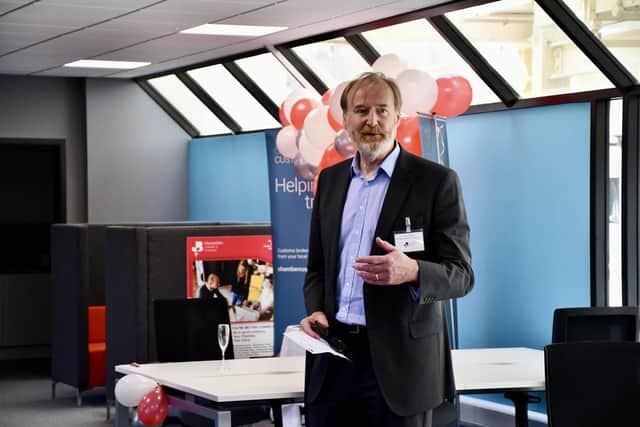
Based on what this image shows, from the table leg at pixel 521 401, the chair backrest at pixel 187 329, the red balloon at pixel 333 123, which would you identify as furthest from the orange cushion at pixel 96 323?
the table leg at pixel 521 401

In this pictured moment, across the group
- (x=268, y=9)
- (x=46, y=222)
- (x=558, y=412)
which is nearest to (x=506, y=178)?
(x=268, y=9)

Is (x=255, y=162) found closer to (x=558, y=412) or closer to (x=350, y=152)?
(x=350, y=152)

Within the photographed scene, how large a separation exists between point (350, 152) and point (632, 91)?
177 cm

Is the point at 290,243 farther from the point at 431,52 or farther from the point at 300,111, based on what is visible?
the point at 431,52

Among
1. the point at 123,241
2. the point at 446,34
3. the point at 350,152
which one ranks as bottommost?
the point at 123,241

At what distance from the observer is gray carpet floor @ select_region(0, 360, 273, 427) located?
766 cm

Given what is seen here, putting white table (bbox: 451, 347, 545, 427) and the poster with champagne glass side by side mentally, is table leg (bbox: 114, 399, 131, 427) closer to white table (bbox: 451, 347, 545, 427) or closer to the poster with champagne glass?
white table (bbox: 451, 347, 545, 427)

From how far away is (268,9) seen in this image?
7.44 m

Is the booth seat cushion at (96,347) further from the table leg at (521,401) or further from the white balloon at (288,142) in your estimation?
the table leg at (521,401)

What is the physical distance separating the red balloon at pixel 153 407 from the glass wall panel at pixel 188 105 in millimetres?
7417

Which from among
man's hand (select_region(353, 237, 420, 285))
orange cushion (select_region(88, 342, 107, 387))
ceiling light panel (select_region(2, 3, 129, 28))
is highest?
ceiling light panel (select_region(2, 3, 129, 28))

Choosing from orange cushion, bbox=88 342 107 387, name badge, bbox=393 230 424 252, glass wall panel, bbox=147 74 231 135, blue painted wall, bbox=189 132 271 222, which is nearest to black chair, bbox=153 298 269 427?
name badge, bbox=393 230 424 252

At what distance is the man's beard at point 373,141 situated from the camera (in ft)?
9.85

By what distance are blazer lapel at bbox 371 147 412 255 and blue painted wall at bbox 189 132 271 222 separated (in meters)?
7.60
